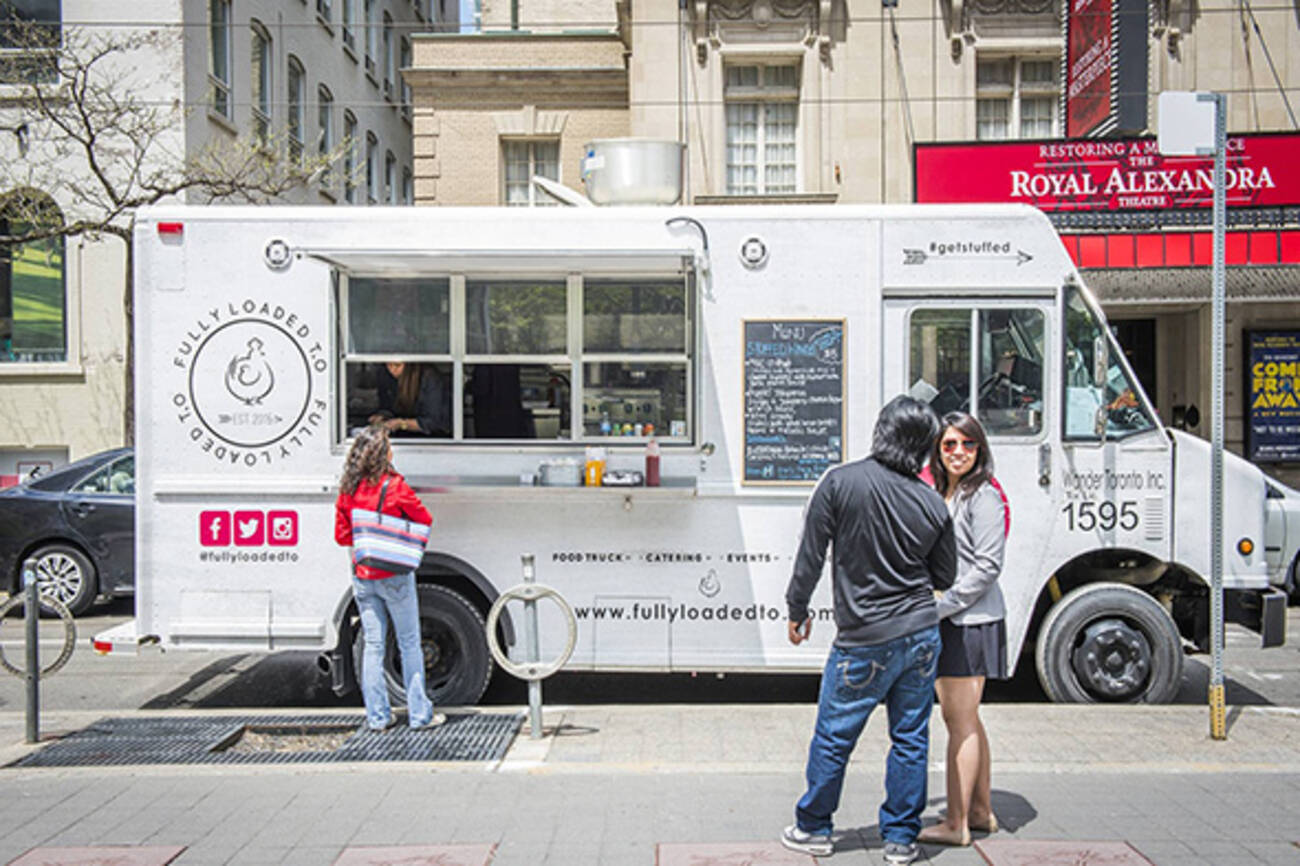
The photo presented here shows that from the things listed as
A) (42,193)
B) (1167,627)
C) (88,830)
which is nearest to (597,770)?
(88,830)

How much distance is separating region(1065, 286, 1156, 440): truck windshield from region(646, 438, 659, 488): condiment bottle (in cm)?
259

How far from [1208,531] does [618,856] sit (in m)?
4.51

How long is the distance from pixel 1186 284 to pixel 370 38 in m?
23.3

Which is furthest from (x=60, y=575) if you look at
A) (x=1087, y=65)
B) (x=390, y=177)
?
(x=390, y=177)

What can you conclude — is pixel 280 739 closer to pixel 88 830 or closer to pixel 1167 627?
pixel 88 830

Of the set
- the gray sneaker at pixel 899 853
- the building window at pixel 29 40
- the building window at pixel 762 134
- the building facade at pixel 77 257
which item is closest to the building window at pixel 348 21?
the building facade at pixel 77 257

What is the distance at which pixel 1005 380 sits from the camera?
748 centimetres

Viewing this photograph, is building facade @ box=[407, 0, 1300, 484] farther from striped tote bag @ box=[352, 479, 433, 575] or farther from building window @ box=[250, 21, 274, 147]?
striped tote bag @ box=[352, 479, 433, 575]

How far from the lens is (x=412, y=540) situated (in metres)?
6.85

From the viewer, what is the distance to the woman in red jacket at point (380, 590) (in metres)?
6.84

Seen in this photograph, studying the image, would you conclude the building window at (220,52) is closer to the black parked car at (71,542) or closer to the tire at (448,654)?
the black parked car at (71,542)

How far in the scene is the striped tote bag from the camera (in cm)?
678

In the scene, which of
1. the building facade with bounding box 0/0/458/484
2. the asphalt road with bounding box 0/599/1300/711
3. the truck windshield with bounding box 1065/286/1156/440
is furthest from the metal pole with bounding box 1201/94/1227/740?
the building facade with bounding box 0/0/458/484

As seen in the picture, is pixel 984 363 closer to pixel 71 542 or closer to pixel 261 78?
pixel 71 542
